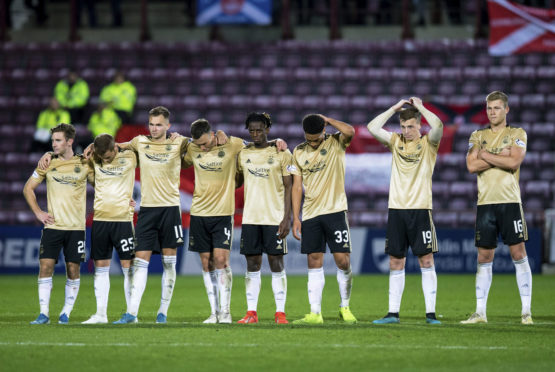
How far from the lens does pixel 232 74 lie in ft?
75.9

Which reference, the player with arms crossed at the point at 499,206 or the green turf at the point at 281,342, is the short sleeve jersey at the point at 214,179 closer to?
the green turf at the point at 281,342

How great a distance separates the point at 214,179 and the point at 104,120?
1199 centimetres

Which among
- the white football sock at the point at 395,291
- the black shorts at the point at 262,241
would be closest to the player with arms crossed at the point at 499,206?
the white football sock at the point at 395,291

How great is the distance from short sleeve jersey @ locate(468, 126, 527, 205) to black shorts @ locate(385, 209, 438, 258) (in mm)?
684

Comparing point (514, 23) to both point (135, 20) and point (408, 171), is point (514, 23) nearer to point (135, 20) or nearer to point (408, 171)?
point (135, 20)

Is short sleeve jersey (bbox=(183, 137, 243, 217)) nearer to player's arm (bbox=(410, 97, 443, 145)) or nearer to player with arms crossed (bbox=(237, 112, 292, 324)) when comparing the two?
player with arms crossed (bbox=(237, 112, 292, 324))

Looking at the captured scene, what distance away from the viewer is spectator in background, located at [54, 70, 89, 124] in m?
21.5

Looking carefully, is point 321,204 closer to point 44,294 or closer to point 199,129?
point 199,129

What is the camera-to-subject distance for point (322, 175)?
32.0 ft

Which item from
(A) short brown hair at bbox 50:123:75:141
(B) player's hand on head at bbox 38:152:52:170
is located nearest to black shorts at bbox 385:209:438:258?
(A) short brown hair at bbox 50:123:75:141

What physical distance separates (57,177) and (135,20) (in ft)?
55.0

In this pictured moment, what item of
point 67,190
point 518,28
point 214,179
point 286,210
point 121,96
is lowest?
point 286,210

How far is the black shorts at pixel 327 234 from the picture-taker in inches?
380

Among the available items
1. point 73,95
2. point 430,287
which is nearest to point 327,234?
point 430,287
